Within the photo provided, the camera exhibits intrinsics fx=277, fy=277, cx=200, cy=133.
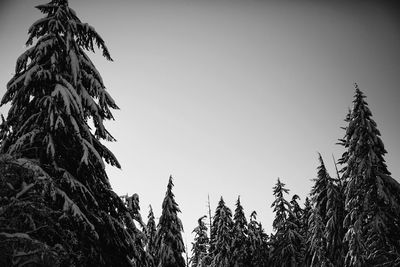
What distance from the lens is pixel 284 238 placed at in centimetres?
2877

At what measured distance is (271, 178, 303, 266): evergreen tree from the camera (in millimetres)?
27641

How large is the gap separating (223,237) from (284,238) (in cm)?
688

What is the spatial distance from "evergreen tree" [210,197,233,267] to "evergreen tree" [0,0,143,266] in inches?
969

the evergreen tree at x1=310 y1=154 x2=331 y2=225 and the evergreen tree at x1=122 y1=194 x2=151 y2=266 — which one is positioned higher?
the evergreen tree at x1=310 y1=154 x2=331 y2=225

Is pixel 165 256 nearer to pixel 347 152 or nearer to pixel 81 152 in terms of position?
pixel 347 152

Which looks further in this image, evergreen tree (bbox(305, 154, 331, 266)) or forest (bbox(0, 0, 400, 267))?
evergreen tree (bbox(305, 154, 331, 266))

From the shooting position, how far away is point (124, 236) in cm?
838

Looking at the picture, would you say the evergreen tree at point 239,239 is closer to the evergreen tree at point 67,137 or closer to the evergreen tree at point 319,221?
the evergreen tree at point 319,221

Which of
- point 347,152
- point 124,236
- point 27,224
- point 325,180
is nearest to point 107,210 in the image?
point 124,236

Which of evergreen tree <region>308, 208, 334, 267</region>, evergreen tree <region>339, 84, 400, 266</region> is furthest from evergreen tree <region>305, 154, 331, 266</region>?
evergreen tree <region>339, 84, 400, 266</region>

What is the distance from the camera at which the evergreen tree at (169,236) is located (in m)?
25.6

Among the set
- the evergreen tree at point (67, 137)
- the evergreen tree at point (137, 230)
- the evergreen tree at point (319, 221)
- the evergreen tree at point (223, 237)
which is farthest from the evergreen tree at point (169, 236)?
the evergreen tree at point (67, 137)

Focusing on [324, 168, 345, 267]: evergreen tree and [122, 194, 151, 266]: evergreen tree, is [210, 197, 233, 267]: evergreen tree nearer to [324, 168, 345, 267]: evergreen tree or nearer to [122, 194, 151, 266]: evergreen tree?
[324, 168, 345, 267]: evergreen tree

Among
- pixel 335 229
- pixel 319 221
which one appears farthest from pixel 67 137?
pixel 319 221
